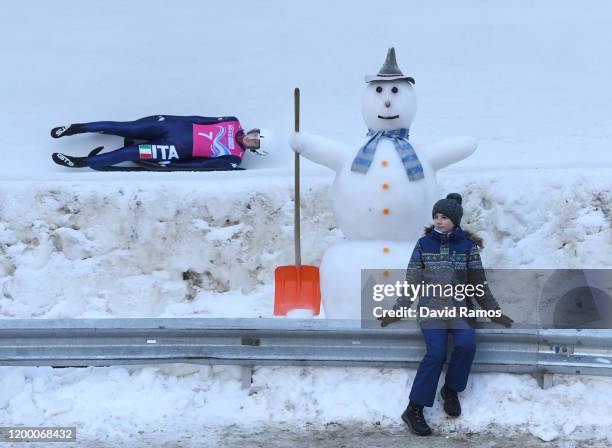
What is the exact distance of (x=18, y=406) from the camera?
13.0 feet

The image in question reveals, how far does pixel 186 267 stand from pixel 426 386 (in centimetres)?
225

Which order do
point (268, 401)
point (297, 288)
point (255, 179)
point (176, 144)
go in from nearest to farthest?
point (268, 401) < point (297, 288) < point (255, 179) < point (176, 144)

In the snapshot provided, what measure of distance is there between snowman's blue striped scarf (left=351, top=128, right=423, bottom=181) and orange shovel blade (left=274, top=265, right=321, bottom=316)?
74 centimetres

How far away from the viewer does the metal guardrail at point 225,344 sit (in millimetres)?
4043

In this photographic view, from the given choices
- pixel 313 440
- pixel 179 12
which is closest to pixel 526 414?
pixel 313 440

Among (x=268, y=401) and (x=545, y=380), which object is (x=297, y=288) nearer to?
(x=268, y=401)

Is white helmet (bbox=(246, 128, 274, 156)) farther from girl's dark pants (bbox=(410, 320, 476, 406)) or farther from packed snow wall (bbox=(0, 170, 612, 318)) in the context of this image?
girl's dark pants (bbox=(410, 320, 476, 406))

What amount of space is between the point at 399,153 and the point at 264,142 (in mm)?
1700

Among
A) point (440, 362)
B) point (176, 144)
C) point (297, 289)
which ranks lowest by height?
point (440, 362)

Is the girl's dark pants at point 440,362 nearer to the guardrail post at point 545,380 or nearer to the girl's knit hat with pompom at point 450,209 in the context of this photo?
the guardrail post at point 545,380

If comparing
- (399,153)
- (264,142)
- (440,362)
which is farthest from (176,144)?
(440,362)

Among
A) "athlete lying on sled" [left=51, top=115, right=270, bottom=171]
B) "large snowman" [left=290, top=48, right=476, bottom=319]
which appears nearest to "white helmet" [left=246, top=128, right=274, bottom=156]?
"athlete lying on sled" [left=51, top=115, right=270, bottom=171]

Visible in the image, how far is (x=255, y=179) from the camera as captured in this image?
19.5 ft

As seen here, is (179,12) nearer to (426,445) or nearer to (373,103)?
(373,103)
